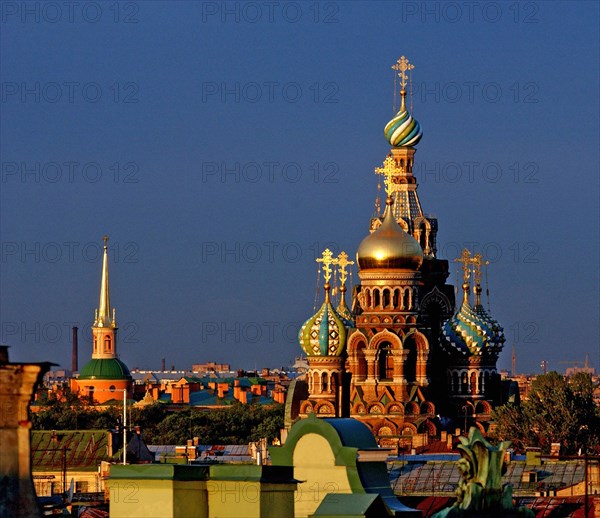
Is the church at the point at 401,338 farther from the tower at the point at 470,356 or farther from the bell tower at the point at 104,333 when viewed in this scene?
the bell tower at the point at 104,333

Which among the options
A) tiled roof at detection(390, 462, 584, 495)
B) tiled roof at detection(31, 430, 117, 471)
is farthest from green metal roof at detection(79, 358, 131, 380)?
tiled roof at detection(390, 462, 584, 495)

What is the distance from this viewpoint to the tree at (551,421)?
68250mm

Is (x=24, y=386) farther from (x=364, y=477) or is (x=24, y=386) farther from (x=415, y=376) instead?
(x=415, y=376)

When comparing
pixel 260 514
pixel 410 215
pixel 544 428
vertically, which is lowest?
pixel 260 514

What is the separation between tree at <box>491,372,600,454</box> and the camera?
2687 inches

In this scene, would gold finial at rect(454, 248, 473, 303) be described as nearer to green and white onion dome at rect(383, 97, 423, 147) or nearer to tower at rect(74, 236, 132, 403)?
green and white onion dome at rect(383, 97, 423, 147)

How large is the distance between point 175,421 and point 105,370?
51.4 ft

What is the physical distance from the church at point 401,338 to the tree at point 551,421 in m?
1.29

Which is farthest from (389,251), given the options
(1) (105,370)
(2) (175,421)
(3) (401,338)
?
(1) (105,370)

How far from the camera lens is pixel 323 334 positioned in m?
70.7

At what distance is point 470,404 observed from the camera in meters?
72.0

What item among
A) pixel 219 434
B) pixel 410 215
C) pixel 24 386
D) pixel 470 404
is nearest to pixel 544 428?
pixel 470 404

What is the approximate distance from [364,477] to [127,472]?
8.10 feet

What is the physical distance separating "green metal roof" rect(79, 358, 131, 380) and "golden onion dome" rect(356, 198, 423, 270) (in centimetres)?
4127
